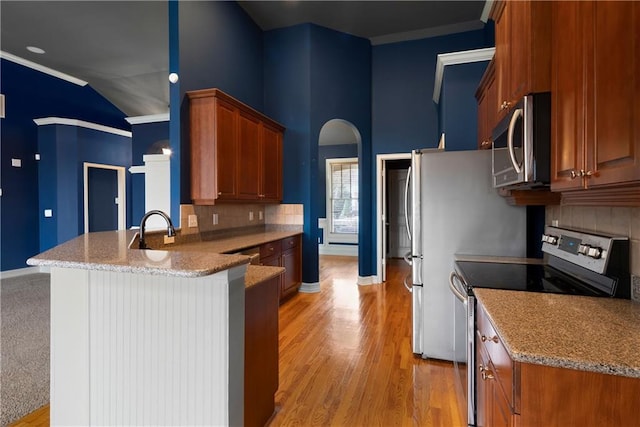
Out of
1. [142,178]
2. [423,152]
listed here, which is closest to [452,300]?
[423,152]

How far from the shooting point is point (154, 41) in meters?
5.09

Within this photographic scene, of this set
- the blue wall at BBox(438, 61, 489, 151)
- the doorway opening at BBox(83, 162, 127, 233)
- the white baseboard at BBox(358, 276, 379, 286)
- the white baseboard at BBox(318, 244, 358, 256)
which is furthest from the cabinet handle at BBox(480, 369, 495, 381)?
the doorway opening at BBox(83, 162, 127, 233)

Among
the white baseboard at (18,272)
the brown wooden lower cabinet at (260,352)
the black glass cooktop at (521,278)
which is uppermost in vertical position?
the black glass cooktop at (521,278)

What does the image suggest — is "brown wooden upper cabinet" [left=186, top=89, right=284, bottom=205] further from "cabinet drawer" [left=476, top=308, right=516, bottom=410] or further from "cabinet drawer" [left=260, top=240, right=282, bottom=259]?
"cabinet drawer" [left=476, top=308, right=516, bottom=410]

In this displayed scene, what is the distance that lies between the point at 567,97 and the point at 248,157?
10.5ft

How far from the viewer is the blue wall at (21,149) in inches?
212

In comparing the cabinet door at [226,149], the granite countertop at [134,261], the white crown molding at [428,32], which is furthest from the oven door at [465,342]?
the white crown molding at [428,32]

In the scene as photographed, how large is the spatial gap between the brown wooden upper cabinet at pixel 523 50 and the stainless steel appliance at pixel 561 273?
0.75 m

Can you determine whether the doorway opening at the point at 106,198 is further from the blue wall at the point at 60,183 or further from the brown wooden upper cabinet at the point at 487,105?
the brown wooden upper cabinet at the point at 487,105

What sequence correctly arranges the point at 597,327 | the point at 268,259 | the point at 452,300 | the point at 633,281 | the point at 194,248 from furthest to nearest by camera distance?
the point at 268,259 → the point at 194,248 → the point at 452,300 → the point at 633,281 → the point at 597,327

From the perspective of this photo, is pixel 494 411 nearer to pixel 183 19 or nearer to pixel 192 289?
pixel 192 289

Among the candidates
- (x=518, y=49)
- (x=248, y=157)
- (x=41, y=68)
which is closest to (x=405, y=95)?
(x=248, y=157)

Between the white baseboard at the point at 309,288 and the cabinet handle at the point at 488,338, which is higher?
the cabinet handle at the point at 488,338

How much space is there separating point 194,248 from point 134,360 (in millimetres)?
1596
